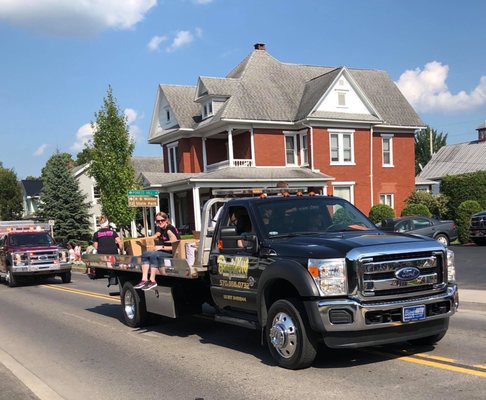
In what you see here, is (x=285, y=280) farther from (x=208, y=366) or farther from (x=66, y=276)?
(x=66, y=276)

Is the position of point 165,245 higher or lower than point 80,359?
higher

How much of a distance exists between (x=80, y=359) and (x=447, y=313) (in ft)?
16.2

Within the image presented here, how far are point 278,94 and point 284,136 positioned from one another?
300 cm

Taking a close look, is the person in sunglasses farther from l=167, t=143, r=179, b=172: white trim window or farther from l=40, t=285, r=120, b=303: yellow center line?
l=167, t=143, r=179, b=172: white trim window

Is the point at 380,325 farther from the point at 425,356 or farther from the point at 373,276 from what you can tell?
the point at 425,356

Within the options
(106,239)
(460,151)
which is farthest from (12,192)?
(106,239)

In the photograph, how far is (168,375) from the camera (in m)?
6.49

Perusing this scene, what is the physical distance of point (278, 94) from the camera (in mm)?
33969

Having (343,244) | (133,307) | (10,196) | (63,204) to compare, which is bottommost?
(133,307)

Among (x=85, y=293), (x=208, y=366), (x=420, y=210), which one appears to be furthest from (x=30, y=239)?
(x=420, y=210)

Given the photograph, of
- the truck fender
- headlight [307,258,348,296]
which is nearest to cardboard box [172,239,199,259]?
the truck fender

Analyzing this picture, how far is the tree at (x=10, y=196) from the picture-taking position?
7081 centimetres

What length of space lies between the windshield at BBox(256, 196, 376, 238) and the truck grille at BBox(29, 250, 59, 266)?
576 inches

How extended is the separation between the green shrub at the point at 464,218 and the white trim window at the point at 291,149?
11.0m
